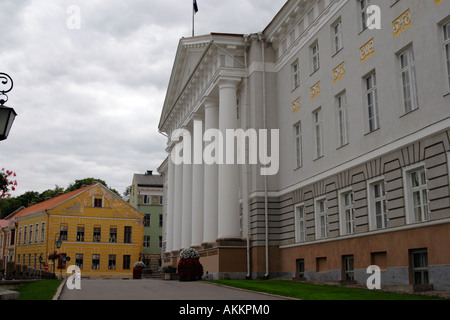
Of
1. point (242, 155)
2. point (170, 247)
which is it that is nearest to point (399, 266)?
point (242, 155)

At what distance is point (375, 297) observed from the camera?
15.1 meters

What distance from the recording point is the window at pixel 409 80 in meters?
17.8

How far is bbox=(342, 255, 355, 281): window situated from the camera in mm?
21297

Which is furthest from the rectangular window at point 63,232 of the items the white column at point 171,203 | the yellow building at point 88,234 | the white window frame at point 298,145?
the white window frame at point 298,145

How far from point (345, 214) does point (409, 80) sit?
6.51m

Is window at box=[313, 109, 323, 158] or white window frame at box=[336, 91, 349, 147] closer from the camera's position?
white window frame at box=[336, 91, 349, 147]

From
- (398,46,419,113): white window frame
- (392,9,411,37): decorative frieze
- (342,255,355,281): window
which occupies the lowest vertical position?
(342,255,355,281): window

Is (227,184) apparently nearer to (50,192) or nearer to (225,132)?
(225,132)

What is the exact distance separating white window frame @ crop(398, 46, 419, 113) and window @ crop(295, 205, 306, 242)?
9345mm

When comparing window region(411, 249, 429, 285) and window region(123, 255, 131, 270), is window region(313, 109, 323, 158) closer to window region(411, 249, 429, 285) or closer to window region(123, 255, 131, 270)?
window region(411, 249, 429, 285)

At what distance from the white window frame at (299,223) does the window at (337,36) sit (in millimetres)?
7583

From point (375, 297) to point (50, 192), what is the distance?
8556cm

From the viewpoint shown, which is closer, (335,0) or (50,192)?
(335,0)
